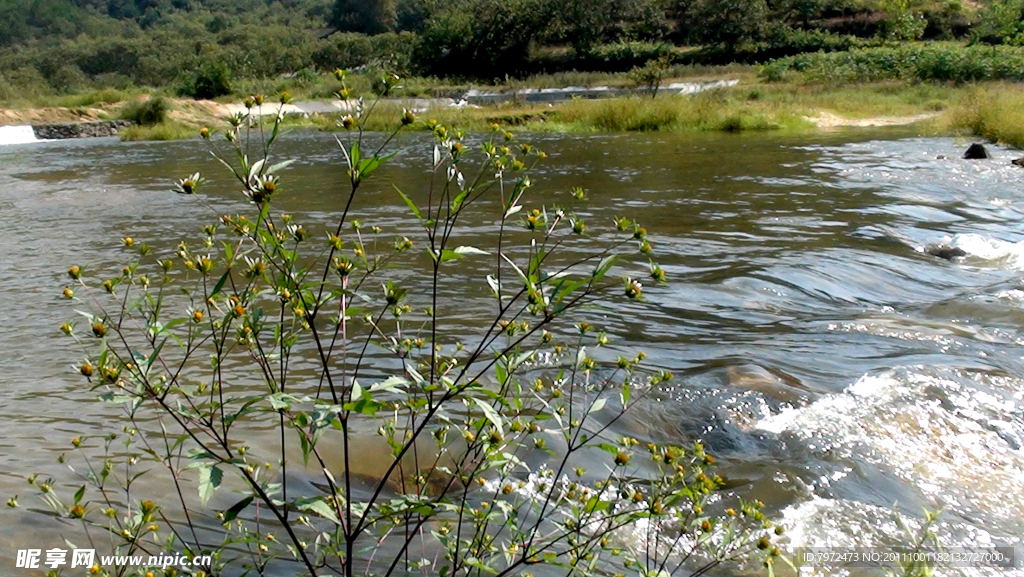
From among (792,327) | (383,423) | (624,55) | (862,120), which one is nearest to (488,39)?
(624,55)

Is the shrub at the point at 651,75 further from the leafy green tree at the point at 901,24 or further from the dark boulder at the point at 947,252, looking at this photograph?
the dark boulder at the point at 947,252

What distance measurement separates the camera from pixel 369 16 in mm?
113562

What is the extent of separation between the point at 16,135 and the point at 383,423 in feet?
119

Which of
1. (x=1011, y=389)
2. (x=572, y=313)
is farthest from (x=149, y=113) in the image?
(x=1011, y=389)

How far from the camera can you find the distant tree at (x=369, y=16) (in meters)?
112

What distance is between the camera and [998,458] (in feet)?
13.3

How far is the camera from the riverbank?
21938 millimetres

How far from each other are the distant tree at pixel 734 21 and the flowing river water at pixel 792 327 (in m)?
47.4

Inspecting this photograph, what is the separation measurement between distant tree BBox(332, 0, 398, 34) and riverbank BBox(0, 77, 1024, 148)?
79.1 metres

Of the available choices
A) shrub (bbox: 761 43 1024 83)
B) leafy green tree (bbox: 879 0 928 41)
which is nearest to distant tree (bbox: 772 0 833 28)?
leafy green tree (bbox: 879 0 928 41)

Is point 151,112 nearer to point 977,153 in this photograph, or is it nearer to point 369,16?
point 977,153

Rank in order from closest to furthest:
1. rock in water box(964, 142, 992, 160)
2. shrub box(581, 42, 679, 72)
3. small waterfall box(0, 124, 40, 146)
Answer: rock in water box(964, 142, 992, 160) < small waterfall box(0, 124, 40, 146) < shrub box(581, 42, 679, 72)

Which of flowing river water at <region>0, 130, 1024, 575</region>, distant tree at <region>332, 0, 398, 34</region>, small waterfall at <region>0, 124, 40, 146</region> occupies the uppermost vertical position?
distant tree at <region>332, 0, 398, 34</region>

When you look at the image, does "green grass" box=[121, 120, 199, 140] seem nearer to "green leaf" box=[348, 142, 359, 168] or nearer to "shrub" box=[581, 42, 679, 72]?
"green leaf" box=[348, 142, 359, 168]
